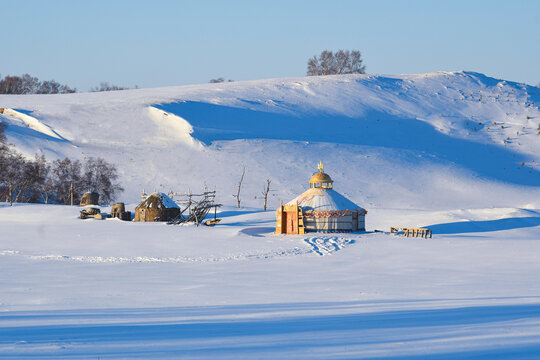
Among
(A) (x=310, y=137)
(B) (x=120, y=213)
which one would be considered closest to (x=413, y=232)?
(B) (x=120, y=213)

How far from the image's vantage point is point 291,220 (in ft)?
135

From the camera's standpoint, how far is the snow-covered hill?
65812 mm

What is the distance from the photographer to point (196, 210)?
152ft

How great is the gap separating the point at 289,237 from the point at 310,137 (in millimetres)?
38209

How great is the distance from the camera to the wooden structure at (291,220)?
4084 cm

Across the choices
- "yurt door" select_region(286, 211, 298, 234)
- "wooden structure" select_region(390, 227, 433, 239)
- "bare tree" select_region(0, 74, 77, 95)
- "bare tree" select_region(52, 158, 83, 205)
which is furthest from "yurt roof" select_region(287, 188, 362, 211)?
"bare tree" select_region(0, 74, 77, 95)

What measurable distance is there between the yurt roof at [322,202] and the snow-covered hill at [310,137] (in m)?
18.5

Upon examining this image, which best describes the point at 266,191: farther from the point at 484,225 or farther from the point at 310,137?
the point at 484,225

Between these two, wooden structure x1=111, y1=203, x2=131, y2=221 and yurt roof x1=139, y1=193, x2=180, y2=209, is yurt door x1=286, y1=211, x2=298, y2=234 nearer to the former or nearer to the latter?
yurt roof x1=139, y1=193, x2=180, y2=209

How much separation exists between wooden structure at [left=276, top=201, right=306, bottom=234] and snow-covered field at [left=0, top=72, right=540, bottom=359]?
1.51 metres

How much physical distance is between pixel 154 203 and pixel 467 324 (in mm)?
35570

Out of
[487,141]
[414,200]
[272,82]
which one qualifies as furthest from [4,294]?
[272,82]

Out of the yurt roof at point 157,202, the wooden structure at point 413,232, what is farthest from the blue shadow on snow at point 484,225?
the yurt roof at point 157,202

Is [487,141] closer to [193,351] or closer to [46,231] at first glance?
[46,231]
